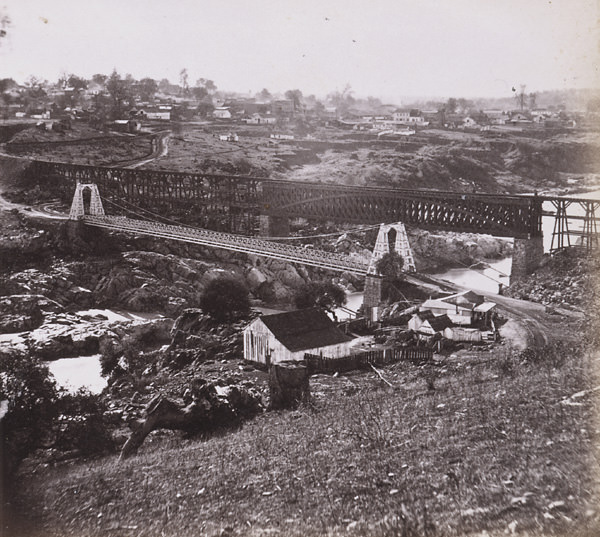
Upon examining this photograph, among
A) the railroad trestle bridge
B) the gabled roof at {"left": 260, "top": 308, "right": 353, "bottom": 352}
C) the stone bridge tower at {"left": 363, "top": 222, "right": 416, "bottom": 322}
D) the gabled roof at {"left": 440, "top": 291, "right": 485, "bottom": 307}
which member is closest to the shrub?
the gabled roof at {"left": 260, "top": 308, "right": 353, "bottom": 352}

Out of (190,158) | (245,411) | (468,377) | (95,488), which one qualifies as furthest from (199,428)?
(190,158)

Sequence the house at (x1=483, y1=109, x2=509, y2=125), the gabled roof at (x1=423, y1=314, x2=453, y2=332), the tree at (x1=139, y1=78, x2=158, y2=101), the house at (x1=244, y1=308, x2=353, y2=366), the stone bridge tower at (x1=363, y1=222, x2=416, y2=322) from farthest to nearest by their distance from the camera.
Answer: the house at (x1=483, y1=109, x2=509, y2=125)
the tree at (x1=139, y1=78, x2=158, y2=101)
the stone bridge tower at (x1=363, y1=222, x2=416, y2=322)
the gabled roof at (x1=423, y1=314, x2=453, y2=332)
the house at (x1=244, y1=308, x2=353, y2=366)

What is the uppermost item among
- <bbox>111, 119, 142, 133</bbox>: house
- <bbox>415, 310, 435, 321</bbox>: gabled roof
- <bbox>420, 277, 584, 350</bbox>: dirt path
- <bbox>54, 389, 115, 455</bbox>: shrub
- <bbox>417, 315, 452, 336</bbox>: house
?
<bbox>111, 119, 142, 133</bbox>: house

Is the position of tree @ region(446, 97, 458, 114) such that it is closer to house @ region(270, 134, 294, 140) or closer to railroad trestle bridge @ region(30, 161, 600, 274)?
house @ region(270, 134, 294, 140)

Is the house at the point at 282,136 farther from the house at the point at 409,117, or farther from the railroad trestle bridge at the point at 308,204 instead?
the house at the point at 409,117

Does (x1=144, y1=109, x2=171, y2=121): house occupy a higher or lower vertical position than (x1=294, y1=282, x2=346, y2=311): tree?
higher

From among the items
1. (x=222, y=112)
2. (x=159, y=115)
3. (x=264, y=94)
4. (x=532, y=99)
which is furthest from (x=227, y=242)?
(x=532, y=99)

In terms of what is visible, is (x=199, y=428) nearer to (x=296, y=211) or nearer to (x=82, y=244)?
(x=82, y=244)
